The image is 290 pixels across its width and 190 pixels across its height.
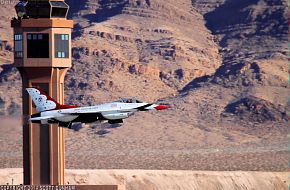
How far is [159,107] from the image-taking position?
7859 inches

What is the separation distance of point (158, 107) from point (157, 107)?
0.27 m

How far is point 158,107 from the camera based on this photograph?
199625 mm

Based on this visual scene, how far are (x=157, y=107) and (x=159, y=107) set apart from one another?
12.3 inches

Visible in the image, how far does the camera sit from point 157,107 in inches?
7869

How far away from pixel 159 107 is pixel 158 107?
3.7 inches
